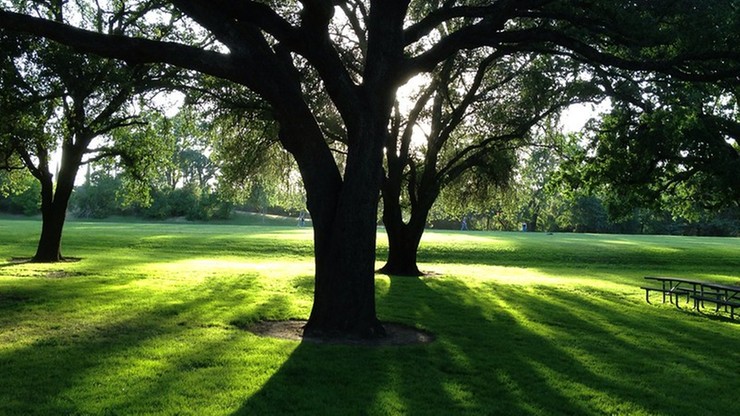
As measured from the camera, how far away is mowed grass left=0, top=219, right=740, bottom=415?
620 cm

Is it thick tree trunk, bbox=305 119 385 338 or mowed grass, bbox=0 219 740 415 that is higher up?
thick tree trunk, bbox=305 119 385 338

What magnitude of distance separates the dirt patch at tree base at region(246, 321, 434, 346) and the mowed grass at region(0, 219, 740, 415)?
340 millimetres

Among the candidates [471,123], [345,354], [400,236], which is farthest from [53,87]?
[471,123]

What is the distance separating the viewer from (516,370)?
7848mm

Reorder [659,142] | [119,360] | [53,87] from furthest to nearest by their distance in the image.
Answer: [659,142] → [53,87] → [119,360]

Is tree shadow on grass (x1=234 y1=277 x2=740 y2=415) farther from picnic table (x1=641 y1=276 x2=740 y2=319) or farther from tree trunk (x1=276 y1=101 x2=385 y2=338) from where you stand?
picnic table (x1=641 y1=276 x2=740 y2=319)

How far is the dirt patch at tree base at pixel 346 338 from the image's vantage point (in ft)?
30.4

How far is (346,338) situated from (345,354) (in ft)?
3.44

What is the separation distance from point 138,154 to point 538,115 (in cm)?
1655

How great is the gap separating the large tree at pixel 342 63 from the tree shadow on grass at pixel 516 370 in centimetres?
158

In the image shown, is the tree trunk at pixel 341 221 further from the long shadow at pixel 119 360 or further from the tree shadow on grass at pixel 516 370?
the long shadow at pixel 119 360

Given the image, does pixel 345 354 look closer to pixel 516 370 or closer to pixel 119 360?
pixel 516 370

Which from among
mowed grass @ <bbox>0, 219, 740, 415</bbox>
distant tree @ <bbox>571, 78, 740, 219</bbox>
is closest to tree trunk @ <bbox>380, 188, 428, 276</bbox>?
mowed grass @ <bbox>0, 219, 740, 415</bbox>

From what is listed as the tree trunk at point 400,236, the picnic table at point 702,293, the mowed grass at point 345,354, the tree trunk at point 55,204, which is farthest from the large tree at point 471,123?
the tree trunk at point 55,204
